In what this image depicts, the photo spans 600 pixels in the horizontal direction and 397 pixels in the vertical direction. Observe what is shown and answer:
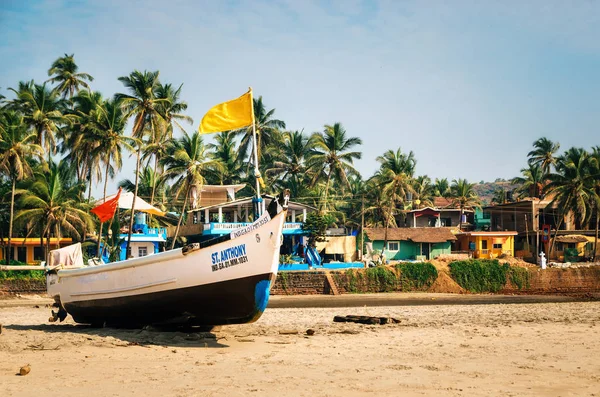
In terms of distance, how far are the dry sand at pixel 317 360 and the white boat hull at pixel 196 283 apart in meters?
0.54

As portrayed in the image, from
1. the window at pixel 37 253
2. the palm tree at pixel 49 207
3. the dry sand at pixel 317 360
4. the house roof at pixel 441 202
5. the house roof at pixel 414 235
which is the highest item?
the house roof at pixel 441 202

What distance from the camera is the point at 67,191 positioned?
3788 cm

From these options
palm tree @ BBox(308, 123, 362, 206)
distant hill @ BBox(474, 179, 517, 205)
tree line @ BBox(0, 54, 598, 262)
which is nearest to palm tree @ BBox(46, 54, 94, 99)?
tree line @ BBox(0, 54, 598, 262)

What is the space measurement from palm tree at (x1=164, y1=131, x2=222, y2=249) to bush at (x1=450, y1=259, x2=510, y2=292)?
17.6m

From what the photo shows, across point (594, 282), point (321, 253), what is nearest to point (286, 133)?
point (321, 253)

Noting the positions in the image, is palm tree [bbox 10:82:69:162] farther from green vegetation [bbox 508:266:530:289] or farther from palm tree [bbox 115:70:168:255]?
green vegetation [bbox 508:266:530:289]

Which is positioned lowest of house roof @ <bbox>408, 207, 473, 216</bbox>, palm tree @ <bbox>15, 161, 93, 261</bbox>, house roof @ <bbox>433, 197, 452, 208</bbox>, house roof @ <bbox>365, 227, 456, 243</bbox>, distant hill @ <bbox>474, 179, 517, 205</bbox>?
house roof @ <bbox>365, 227, 456, 243</bbox>

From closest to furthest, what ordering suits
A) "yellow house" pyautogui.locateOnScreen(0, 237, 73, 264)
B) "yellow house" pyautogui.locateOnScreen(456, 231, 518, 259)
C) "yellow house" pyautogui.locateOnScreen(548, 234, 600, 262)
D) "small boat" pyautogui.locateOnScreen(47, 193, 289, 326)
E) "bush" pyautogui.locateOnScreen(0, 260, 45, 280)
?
"small boat" pyautogui.locateOnScreen(47, 193, 289, 326), "bush" pyautogui.locateOnScreen(0, 260, 45, 280), "yellow house" pyautogui.locateOnScreen(0, 237, 73, 264), "yellow house" pyautogui.locateOnScreen(548, 234, 600, 262), "yellow house" pyautogui.locateOnScreen(456, 231, 518, 259)

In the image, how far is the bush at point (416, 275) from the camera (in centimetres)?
3506

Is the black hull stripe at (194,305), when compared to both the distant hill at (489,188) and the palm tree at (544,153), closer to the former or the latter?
the palm tree at (544,153)

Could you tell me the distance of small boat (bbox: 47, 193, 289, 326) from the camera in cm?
1300

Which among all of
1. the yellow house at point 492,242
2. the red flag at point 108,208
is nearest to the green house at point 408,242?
the yellow house at point 492,242

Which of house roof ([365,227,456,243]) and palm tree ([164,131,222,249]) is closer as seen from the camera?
palm tree ([164,131,222,249])

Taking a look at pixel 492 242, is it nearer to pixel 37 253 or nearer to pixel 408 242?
pixel 408 242
